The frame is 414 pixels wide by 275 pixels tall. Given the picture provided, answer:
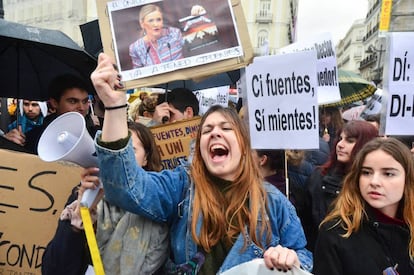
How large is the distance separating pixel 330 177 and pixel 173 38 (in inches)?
72.8

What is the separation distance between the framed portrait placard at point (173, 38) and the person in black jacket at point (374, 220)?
33.4 inches

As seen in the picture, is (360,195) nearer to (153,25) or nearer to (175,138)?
(153,25)

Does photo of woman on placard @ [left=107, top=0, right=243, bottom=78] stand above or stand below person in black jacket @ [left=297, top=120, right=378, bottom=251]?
above

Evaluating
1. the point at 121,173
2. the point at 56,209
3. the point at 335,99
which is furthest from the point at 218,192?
the point at 335,99

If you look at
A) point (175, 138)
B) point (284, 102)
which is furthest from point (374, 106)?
point (284, 102)

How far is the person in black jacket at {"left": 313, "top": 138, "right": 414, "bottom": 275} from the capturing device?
81.8 inches

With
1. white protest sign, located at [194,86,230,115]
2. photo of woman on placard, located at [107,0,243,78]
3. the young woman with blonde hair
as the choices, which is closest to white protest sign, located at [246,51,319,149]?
the young woman with blonde hair

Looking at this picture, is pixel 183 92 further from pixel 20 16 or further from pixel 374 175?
pixel 20 16

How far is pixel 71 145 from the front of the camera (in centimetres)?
184

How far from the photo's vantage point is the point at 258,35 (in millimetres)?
59156

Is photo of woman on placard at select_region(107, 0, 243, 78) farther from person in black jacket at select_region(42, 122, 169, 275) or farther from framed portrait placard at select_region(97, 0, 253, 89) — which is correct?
person in black jacket at select_region(42, 122, 169, 275)

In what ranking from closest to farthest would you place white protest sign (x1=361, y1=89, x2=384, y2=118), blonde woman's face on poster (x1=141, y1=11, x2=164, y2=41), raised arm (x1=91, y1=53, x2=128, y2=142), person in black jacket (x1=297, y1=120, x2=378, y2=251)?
1. raised arm (x1=91, y1=53, x2=128, y2=142)
2. blonde woman's face on poster (x1=141, y1=11, x2=164, y2=41)
3. person in black jacket (x1=297, y1=120, x2=378, y2=251)
4. white protest sign (x1=361, y1=89, x2=384, y2=118)

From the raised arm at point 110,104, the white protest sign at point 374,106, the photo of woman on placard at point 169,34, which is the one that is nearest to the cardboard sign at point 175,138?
the photo of woman on placard at point 169,34

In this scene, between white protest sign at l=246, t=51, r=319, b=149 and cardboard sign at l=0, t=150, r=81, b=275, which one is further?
white protest sign at l=246, t=51, r=319, b=149
